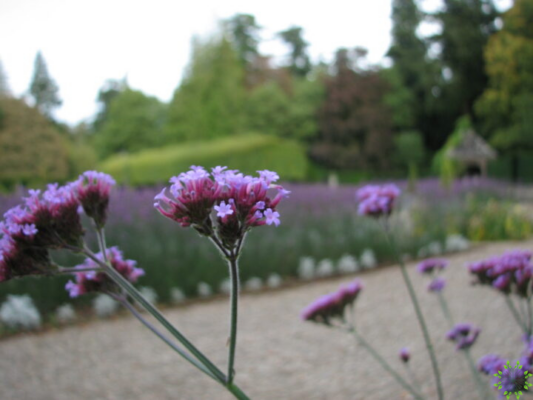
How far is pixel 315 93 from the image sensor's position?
24.6 meters

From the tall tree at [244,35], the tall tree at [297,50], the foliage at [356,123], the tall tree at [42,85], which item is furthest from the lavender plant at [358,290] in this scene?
the tall tree at [297,50]

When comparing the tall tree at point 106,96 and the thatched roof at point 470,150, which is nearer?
the thatched roof at point 470,150

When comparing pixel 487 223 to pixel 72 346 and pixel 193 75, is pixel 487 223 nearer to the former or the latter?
pixel 72 346

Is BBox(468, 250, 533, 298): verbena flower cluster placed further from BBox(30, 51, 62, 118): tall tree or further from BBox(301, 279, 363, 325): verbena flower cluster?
BBox(30, 51, 62, 118): tall tree

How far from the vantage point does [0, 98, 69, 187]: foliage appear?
9.45 meters

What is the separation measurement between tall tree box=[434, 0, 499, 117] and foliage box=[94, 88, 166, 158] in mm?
13893

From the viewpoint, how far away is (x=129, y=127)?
74.0 feet

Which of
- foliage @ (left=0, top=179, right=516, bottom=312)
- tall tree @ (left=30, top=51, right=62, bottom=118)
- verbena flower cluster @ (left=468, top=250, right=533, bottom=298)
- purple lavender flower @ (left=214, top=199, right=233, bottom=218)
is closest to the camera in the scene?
purple lavender flower @ (left=214, top=199, right=233, bottom=218)

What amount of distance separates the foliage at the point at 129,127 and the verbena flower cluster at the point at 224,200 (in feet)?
71.8

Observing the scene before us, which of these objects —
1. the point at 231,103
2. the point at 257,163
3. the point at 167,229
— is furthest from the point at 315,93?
the point at 167,229

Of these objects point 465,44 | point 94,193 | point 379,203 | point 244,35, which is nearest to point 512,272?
point 379,203

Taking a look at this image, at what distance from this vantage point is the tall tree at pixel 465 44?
22484 millimetres

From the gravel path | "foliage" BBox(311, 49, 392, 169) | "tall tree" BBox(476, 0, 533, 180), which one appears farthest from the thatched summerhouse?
the gravel path

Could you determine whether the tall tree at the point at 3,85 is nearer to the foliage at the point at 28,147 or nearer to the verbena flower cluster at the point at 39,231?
the foliage at the point at 28,147
